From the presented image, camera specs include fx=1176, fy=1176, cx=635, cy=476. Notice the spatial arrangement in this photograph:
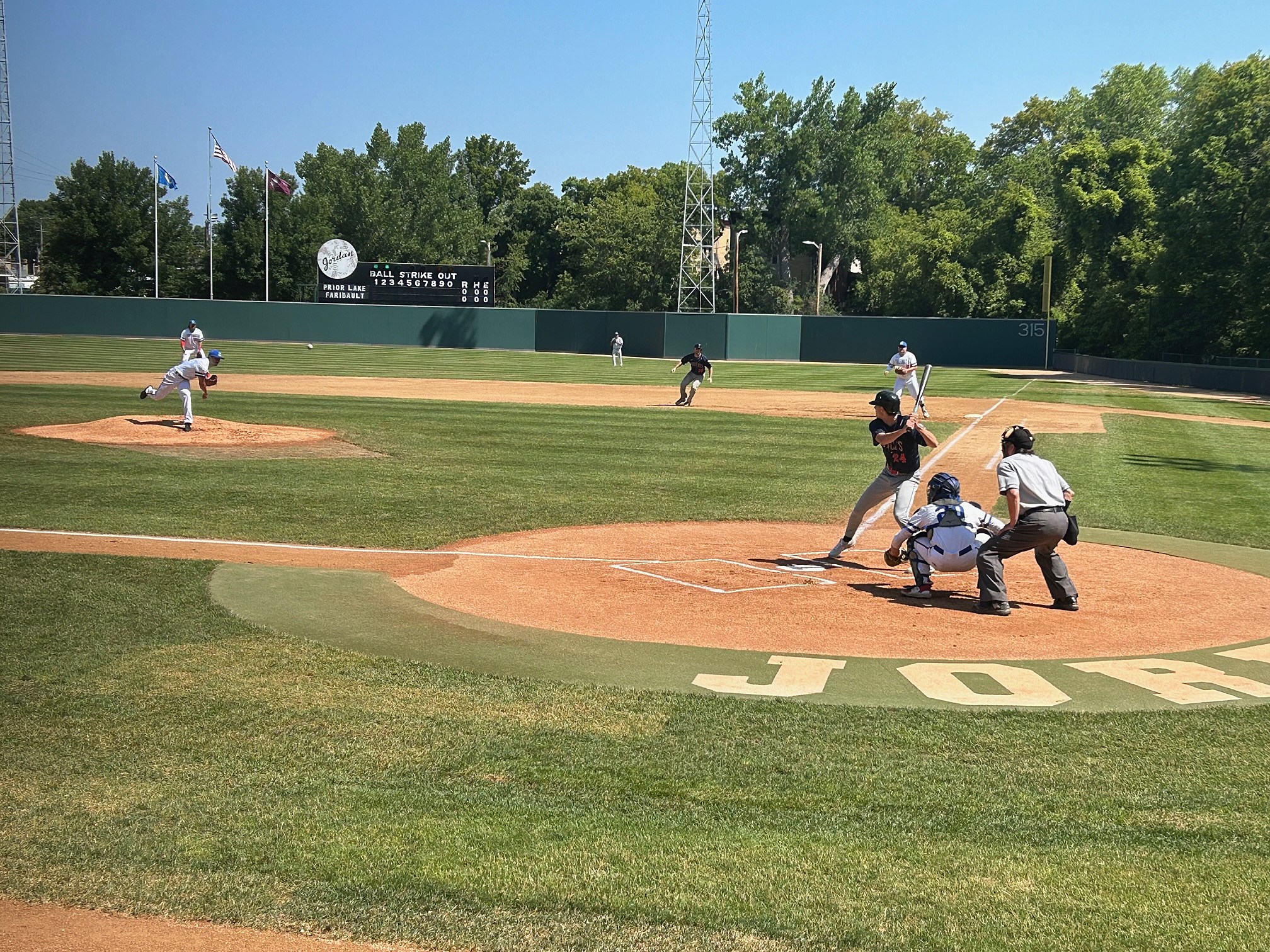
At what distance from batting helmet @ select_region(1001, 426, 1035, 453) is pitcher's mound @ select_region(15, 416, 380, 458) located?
515 inches

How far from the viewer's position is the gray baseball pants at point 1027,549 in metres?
10.2

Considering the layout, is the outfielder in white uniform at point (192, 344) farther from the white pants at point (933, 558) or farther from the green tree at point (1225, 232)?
the green tree at point (1225, 232)

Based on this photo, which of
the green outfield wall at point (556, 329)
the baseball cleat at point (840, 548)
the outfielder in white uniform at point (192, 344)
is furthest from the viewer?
the green outfield wall at point (556, 329)

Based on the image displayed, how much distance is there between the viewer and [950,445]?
2436 centimetres

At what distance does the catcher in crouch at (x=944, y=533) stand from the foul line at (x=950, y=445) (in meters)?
1.71

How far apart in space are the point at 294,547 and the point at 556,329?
6048 centimetres

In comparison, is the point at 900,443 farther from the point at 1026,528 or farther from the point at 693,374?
the point at 693,374

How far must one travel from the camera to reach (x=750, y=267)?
3629 inches

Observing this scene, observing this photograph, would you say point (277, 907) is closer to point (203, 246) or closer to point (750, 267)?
point (750, 267)

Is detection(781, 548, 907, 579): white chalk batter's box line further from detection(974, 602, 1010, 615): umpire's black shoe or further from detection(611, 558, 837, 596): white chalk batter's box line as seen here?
detection(974, 602, 1010, 615): umpire's black shoe

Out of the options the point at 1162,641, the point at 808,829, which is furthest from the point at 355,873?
the point at 1162,641

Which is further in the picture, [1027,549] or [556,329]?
[556,329]

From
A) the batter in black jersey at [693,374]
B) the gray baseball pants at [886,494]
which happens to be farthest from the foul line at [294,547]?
the batter in black jersey at [693,374]

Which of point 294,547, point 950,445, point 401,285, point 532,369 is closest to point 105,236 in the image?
point 401,285
